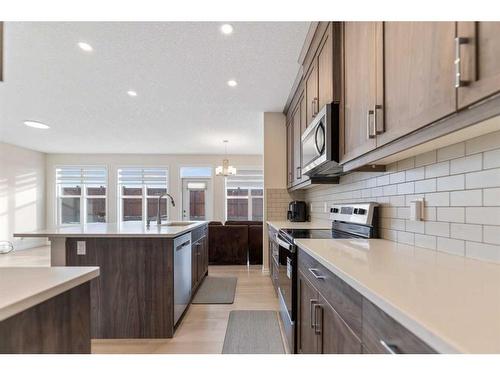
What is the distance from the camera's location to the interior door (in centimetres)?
798

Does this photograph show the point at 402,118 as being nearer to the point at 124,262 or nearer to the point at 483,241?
the point at 483,241

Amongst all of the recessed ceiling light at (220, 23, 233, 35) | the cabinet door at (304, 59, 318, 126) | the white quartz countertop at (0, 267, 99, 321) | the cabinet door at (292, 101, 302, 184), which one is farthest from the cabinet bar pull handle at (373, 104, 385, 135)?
the cabinet door at (292, 101, 302, 184)

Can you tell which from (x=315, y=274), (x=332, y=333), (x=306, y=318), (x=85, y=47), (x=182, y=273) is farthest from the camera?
(x=182, y=273)

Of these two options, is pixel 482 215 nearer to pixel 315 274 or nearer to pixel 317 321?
pixel 315 274

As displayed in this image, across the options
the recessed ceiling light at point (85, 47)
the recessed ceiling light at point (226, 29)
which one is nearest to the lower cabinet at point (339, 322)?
the recessed ceiling light at point (226, 29)

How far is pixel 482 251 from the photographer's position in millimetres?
1047

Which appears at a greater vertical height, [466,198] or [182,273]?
[466,198]

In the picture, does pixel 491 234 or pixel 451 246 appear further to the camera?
pixel 451 246

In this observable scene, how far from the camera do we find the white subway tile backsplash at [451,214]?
45.2 inches

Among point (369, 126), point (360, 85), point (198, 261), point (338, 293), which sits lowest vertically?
point (198, 261)

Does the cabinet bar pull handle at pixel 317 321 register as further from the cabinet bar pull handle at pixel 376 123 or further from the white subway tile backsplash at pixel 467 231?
the cabinet bar pull handle at pixel 376 123

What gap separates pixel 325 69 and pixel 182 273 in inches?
86.9

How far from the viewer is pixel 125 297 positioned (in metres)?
2.23

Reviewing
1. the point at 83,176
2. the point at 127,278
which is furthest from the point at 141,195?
the point at 127,278
